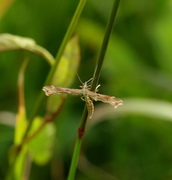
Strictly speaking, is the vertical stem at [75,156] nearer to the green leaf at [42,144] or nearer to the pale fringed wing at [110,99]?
the pale fringed wing at [110,99]

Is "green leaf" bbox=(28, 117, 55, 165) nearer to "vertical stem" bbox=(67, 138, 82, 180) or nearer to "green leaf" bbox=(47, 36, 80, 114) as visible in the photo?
"green leaf" bbox=(47, 36, 80, 114)

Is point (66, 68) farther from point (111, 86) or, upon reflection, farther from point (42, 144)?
point (111, 86)

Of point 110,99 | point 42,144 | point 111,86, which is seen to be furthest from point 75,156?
point 111,86

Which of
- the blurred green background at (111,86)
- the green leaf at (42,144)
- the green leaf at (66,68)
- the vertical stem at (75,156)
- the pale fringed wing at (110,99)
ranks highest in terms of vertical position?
the blurred green background at (111,86)

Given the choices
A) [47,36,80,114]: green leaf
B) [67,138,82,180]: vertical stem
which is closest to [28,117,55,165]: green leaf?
[47,36,80,114]: green leaf

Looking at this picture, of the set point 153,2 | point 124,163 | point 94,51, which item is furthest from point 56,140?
point 153,2


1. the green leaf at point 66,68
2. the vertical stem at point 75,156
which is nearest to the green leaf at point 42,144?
the green leaf at point 66,68

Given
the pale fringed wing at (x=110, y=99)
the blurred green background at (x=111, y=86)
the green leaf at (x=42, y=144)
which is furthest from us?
the blurred green background at (x=111, y=86)

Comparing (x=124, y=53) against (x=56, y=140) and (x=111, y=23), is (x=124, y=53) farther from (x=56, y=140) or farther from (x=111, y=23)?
(x=111, y=23)
